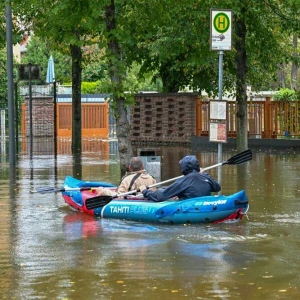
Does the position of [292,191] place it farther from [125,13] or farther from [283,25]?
[283,25]

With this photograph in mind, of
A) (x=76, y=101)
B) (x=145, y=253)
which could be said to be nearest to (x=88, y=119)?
(x=76, y=101)

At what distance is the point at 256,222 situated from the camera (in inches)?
560

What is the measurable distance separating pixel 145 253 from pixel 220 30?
17.5 ft

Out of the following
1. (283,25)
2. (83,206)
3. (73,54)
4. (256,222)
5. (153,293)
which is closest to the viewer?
(153,293)

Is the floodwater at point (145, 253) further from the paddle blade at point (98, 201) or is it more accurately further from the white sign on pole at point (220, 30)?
the white sign on pole at point (220, 30)

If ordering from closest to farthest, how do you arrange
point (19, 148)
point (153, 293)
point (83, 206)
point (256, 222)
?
point (153, 293), point (256, 222), point (83, 206), point (19, 148)

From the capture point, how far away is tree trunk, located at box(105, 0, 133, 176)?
739 inches

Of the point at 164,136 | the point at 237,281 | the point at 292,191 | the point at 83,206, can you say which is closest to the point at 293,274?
the point at 237,281

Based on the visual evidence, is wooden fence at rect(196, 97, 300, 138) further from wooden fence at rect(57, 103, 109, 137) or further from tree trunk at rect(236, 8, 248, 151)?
wooden fence at rect(57, 103, 109, 137)

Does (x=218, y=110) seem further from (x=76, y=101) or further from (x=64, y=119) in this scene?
(x=64, y=119)

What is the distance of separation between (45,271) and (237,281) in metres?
2.00

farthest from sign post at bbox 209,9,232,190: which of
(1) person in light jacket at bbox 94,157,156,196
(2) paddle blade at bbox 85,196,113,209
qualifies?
(2) paddle blade at bbox 85,196,113,209

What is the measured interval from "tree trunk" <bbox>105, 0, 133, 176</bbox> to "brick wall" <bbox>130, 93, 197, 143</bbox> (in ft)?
52.9

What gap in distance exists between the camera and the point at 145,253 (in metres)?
11.5
